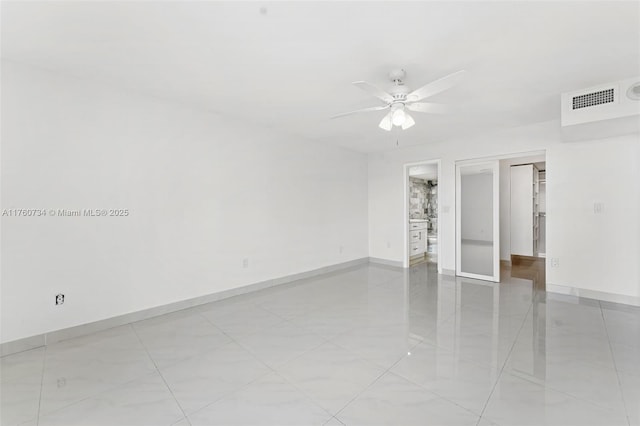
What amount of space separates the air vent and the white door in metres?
1.78

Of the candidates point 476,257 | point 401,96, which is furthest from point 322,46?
point 476,257

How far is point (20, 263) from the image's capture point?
2420mm

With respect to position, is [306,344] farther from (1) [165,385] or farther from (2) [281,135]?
(2) [281,135]

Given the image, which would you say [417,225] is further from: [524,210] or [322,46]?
[322,46]

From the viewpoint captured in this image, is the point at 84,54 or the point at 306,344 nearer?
the point at 84,54

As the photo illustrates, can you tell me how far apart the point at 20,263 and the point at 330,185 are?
170 inches

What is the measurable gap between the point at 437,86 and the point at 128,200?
11.0 feet

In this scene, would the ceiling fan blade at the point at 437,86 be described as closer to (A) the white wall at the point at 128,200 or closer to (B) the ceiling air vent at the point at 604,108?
(B) the ceiling air vent at the point at 604,108

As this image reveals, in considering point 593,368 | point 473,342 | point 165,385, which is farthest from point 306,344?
point 593,368

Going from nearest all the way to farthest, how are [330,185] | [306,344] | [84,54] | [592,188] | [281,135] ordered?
[84,54] → [306,344] → [592,188] → [281,135] → [330,185]

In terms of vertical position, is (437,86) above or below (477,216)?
above

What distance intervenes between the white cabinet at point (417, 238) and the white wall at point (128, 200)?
2994 mm

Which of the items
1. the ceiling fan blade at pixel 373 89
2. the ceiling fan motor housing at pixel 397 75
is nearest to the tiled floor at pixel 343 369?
the ceiling fan blade at pixel 373 89

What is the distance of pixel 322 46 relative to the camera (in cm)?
218
